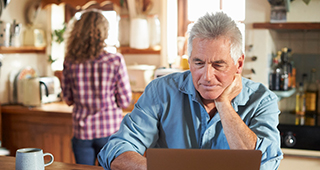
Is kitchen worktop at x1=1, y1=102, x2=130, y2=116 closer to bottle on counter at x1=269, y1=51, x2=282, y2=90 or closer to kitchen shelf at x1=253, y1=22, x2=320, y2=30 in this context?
bottle on counter at x1=269, y1=51, x2=282, y2=90

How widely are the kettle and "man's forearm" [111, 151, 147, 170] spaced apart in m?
2.23

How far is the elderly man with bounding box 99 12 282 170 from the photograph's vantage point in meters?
1.18

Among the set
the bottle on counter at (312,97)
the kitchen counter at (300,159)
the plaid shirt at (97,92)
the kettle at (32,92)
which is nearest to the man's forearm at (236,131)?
the kitchen counter at (300,159)

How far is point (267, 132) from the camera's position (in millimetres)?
1215

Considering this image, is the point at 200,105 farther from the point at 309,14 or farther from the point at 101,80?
the point at 309,14

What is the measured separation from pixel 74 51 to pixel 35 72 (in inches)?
58.3

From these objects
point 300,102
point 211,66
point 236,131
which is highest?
point 211,66

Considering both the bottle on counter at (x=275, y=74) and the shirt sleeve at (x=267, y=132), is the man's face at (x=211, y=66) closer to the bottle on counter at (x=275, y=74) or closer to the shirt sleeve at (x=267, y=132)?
the shirt sleeve at (x=267, y=132)

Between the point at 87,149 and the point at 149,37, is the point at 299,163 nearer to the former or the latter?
the point at 87,149

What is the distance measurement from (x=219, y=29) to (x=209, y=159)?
551mm

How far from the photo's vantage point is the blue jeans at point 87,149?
7.43 ft

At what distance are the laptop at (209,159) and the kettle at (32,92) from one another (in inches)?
105

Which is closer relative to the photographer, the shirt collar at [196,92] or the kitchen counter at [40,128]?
the shirt collar at [196,92]

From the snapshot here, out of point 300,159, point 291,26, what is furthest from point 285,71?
point 300,159
